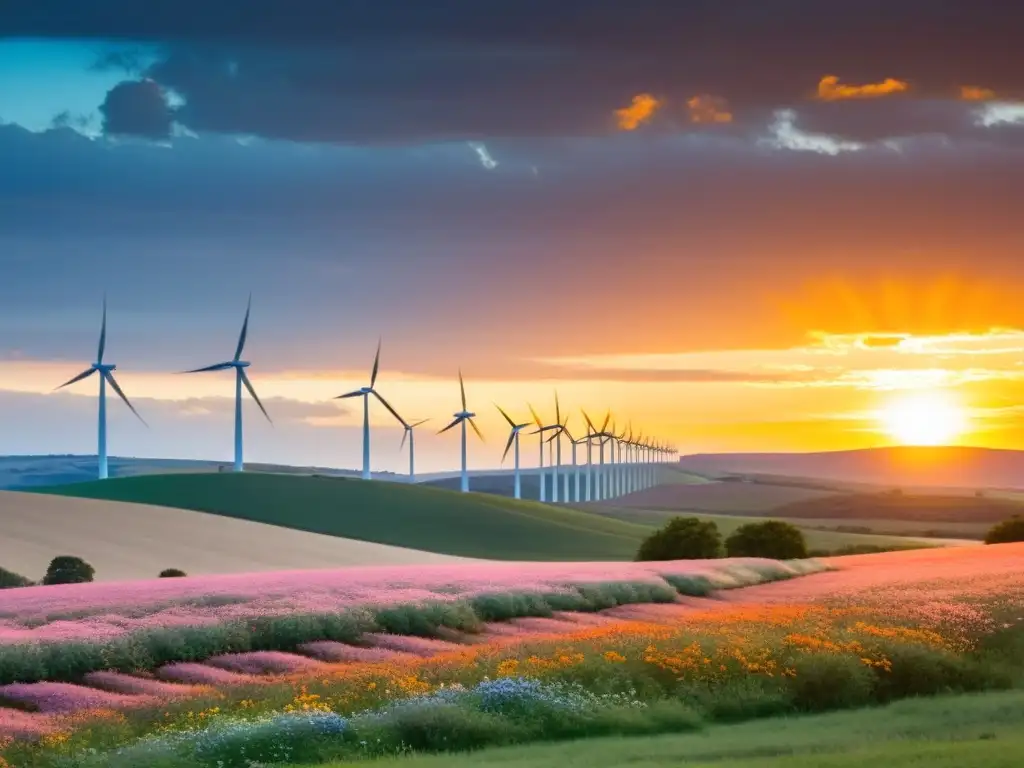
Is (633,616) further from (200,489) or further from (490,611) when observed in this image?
(200,489)

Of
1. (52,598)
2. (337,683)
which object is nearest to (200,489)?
(52,598)

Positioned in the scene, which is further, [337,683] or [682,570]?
[682,570]

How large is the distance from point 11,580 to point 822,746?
3855 cm

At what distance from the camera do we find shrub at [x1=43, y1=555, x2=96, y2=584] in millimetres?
54156

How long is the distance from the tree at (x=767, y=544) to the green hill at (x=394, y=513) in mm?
28374

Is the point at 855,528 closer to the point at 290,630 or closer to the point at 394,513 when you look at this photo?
the point at 394,513

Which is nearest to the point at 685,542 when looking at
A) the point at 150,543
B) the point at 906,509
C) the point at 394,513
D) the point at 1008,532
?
the point at 1008,532

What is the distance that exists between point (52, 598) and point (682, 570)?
20316 millimetres

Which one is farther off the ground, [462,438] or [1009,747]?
[462,438]

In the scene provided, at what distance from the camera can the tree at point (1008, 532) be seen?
70875mm

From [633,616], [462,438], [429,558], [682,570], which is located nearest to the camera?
[633,616]

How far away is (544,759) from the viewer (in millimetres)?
19734

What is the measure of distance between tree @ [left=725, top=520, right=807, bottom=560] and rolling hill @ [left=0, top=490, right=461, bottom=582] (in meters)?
17.6

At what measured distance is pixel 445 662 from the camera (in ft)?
87.2
